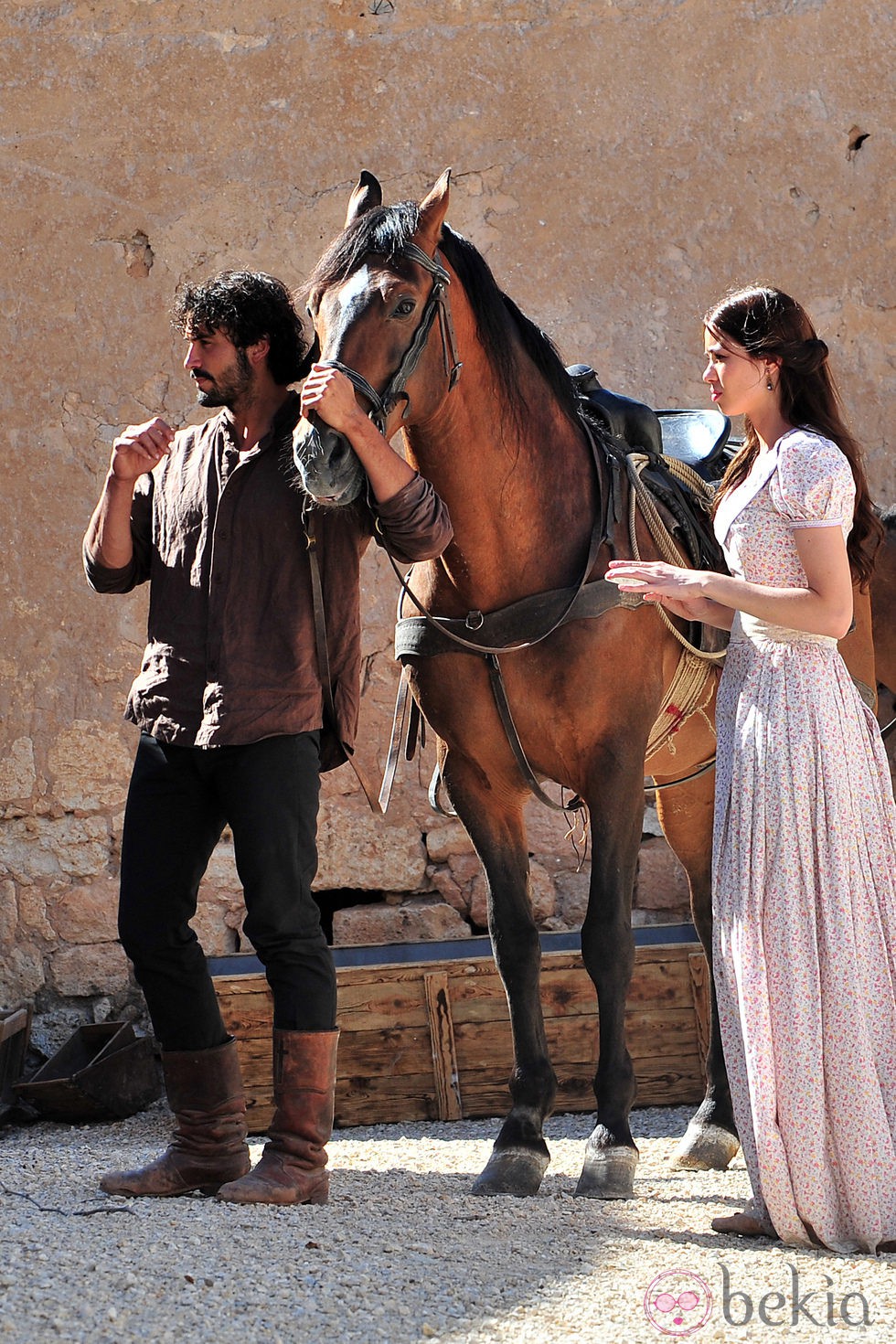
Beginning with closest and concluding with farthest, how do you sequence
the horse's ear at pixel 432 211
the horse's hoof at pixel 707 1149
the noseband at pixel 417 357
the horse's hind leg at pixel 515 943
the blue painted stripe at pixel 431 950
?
the noseband at pixel 417 357 < the horse's ear at pixel 432 211 < the horse's hind leg at pixel 515 943 < the horse's hoof at pixel 707 1149 < the blue painted stripe at pixel 431 950

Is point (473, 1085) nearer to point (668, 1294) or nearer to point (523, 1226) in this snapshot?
point (523, 1226)

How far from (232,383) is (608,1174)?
2038 mm

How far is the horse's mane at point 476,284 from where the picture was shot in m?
2.93

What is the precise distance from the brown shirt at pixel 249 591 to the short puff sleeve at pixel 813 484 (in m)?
0.73

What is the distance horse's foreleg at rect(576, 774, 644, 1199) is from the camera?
10.7 feet

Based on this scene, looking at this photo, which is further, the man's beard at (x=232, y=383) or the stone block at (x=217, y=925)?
the stone block at (x=217, y=925)

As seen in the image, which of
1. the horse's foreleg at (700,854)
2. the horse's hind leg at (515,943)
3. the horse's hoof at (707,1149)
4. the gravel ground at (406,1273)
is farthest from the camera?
the horse's foreleg at (700,854)

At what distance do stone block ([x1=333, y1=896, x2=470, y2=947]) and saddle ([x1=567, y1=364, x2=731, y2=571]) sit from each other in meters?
2.19

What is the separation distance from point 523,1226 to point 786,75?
494cm

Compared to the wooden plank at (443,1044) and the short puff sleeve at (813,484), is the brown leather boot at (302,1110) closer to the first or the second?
the short puff sleeve at (813,484)

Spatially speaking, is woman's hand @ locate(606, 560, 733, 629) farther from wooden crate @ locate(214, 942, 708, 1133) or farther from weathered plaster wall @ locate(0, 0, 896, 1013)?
weathered plaster wall @ locate(0, 0, 896, 1013)

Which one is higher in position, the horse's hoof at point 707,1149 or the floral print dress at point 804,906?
the floral print dress at point 804,906

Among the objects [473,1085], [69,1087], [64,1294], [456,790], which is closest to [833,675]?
[456,790]

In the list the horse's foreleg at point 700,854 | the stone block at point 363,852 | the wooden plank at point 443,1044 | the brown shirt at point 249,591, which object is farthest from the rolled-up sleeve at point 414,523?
the stone block at point 363,852
